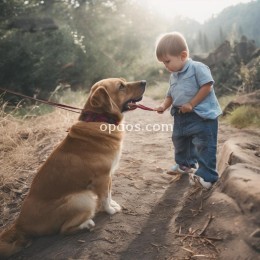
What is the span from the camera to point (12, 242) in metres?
3.15

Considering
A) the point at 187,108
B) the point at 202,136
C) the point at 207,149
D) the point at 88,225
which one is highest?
the point at 187,108

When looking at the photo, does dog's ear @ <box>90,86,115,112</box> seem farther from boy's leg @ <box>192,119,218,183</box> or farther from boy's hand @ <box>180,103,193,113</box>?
boy's leg @ <box>192,119,218,183</box>

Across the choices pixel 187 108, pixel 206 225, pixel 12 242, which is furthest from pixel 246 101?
pixel 12 242

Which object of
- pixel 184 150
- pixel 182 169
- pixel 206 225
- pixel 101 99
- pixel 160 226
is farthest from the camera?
pixel 182 169

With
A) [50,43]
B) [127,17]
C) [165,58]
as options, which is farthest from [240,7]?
[165,58]

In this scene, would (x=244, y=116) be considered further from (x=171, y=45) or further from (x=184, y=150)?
(x=171, y=45)

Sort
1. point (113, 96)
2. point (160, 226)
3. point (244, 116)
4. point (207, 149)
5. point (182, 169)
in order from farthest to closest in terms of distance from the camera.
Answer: point (244, 116)
point (182, 169)
point (113, 96)
point (207, 149)
point (160, 226)

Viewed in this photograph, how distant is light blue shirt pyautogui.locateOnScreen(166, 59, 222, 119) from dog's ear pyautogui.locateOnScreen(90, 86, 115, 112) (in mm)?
861

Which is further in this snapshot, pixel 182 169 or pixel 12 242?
pixel 182 169

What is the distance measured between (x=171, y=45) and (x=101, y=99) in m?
1.00

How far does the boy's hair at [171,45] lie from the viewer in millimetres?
3713

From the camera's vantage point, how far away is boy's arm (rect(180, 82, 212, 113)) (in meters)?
3.72

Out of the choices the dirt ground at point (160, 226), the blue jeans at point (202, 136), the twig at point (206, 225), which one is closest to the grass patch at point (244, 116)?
the dirt ground at point (160, 226)

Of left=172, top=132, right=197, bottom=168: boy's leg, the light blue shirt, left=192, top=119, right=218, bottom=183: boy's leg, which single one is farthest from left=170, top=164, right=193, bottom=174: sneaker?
the light blue shirt
